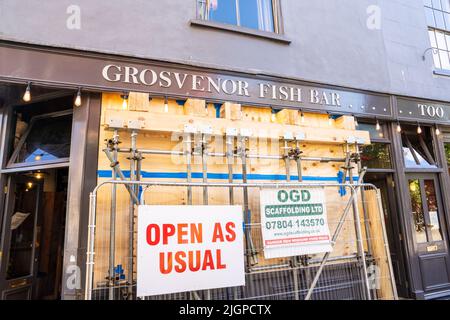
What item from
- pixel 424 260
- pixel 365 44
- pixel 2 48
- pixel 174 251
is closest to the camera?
pixel 174 251

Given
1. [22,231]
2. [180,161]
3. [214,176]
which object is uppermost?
[180,161]

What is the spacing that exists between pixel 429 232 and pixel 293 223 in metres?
4.12

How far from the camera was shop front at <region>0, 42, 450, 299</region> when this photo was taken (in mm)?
3951

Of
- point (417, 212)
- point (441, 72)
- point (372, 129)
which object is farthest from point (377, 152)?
point (441, 72)

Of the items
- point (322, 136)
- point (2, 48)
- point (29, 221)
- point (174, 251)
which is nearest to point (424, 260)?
point (322, 136)

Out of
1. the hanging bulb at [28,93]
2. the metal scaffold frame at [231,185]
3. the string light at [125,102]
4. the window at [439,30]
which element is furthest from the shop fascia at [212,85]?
the window at [439,30]

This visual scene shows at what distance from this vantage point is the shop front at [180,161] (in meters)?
3.95

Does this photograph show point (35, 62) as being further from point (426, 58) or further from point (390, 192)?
point (426, 58)

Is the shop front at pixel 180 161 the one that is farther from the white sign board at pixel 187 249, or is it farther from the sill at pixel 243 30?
the sill at pixel 243 30

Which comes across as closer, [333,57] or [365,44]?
[333,57]

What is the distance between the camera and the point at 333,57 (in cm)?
602

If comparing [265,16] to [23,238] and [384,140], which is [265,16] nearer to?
[384,140]

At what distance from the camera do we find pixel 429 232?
6277 millimetres

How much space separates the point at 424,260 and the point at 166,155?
17.7 feet
